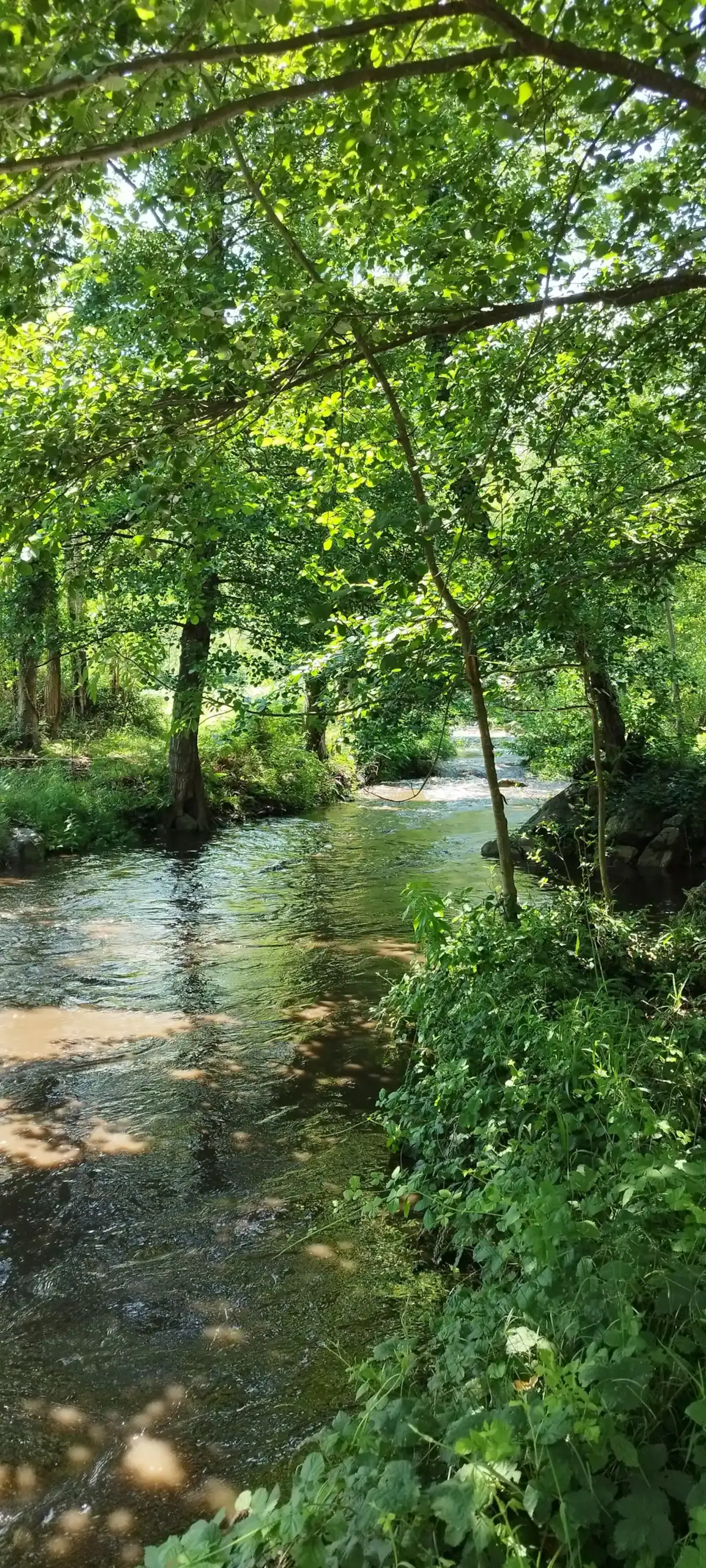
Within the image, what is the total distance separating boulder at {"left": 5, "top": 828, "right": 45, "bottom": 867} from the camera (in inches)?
572

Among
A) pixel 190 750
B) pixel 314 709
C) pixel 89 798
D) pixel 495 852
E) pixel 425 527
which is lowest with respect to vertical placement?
pixel 495 852

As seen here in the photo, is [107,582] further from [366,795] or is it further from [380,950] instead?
[366,795]

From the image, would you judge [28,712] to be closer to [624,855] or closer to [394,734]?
Answer: [394,734]

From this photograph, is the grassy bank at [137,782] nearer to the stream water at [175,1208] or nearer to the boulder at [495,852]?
the boulder at [495,852]

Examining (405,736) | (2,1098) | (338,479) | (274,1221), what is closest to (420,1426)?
(274,1221)

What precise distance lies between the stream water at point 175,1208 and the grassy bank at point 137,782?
4.35 m

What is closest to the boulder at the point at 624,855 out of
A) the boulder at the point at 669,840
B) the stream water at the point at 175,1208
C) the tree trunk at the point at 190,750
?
the boulder at the point at 669,840

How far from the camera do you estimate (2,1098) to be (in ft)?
21.5

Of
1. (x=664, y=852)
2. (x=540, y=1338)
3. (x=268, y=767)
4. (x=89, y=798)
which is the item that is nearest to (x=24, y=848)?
(x=89, y=798)

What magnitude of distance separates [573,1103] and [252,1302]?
178 cm

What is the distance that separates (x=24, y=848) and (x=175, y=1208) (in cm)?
1065

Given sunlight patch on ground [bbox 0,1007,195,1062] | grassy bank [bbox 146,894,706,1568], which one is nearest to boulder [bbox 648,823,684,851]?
sunlight patch on ground [bbox 0,1007,195,1062]

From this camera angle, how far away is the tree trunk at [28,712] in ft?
61.5

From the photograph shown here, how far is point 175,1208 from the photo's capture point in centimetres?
511
